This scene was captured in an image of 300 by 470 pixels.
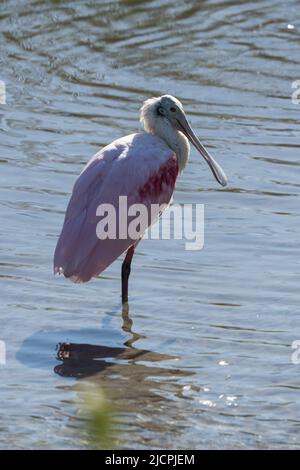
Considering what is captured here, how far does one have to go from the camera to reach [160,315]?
7.77m

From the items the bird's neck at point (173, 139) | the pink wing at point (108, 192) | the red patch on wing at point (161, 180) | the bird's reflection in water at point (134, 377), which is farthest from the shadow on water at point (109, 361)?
the bird's neck at point (173, 139)

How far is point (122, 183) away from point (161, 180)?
41 cm

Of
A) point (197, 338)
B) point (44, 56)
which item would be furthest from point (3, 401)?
point (44, 56)

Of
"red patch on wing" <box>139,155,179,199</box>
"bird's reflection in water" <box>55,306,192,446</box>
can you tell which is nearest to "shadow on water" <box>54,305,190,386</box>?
"bird's reflection in water" <box>55,306,192,446</box>

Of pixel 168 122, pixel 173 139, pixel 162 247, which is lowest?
pixel 162 247

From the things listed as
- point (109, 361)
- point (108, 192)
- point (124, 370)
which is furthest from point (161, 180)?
point (124, 370)

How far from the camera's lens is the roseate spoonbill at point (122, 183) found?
7.64 meters

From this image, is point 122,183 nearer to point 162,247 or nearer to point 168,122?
point 168,122

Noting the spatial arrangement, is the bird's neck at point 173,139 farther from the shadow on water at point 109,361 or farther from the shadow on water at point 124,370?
the shadow on water at point 109,361

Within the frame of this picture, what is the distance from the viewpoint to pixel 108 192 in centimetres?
781

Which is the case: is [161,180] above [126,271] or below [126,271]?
above

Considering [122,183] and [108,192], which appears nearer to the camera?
[108,192]

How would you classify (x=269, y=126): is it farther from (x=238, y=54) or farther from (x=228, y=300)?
(x=228, y=300)
